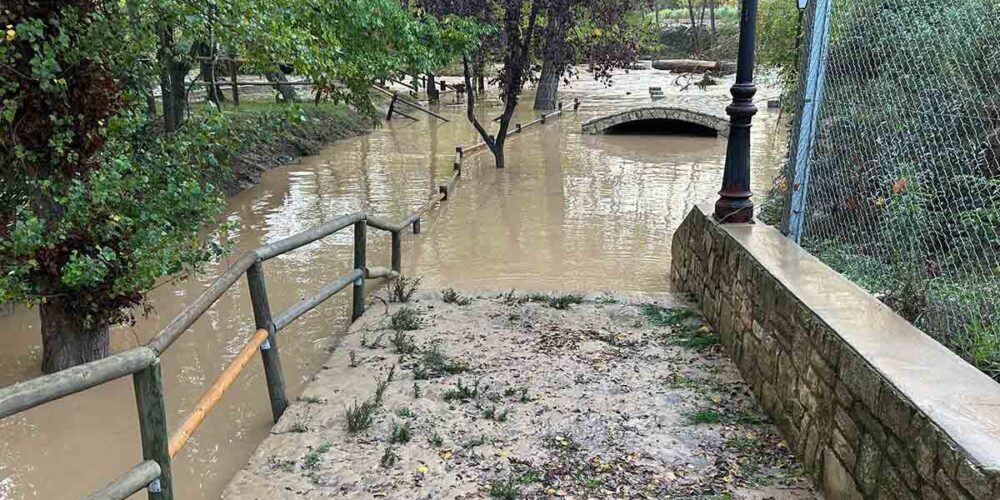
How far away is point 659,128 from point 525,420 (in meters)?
17.2

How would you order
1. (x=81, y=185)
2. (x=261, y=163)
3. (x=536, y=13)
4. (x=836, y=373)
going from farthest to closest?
(x=261, y=163)
(x=536, y=13)
(x=81, y=185)
(x=836, y=373)

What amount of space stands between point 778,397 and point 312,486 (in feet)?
7.42

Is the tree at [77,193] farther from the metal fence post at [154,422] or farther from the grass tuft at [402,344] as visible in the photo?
the metal fence post at [154,422]

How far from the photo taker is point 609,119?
62.5 feet

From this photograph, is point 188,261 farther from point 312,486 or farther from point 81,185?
point 312,486

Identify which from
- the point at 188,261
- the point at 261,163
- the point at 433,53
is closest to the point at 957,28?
the point at 188,261

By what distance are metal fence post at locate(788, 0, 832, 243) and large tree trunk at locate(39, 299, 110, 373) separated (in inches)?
185

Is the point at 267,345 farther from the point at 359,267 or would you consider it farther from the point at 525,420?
the point at 359,267

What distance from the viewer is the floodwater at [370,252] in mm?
4289

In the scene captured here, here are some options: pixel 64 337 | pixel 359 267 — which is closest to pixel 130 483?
pixel 64 337

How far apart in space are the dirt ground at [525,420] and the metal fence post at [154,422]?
1.47ft

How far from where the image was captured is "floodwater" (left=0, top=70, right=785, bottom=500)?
14.1ft

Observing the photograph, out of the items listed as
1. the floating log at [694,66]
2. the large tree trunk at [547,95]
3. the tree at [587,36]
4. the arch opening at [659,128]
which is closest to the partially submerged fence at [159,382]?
the tree at [587,36]

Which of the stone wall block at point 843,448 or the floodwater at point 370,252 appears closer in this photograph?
the stone wall block at point 843,448
